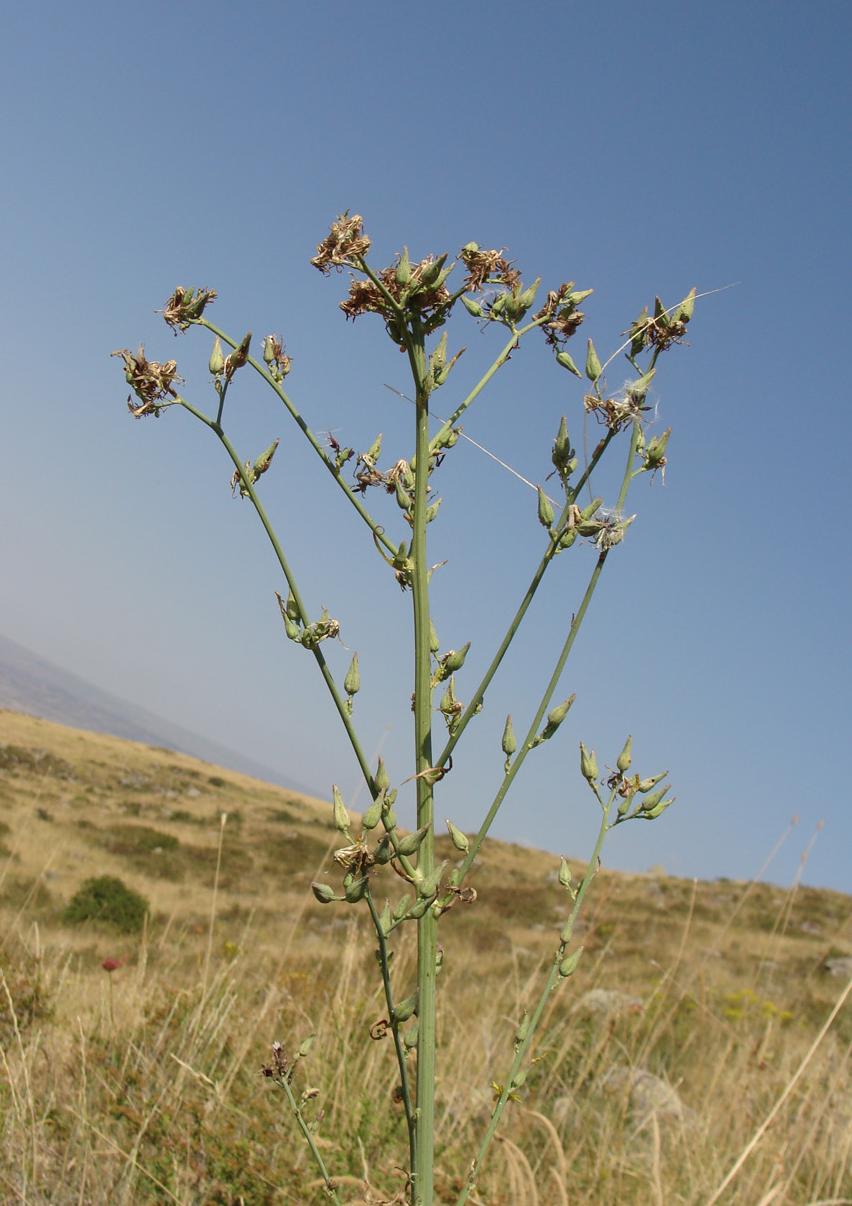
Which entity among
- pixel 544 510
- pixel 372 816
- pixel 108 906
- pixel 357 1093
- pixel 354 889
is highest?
pixel 544 510

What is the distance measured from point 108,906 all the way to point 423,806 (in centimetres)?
1833

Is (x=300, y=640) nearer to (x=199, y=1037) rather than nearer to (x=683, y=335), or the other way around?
(x=683, y=335)

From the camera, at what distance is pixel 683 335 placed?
1.69 metres

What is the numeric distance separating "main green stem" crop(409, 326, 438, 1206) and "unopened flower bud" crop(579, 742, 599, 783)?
359mm

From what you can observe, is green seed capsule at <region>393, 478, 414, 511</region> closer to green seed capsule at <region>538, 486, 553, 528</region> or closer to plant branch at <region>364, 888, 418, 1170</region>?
green seed capsule at <region>538, 486, 553, 528</region>

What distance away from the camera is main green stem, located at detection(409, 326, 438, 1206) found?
1464mm

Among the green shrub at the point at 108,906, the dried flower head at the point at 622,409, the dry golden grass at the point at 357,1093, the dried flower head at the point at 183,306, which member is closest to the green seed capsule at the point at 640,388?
the dried flower head at the point at 622,409

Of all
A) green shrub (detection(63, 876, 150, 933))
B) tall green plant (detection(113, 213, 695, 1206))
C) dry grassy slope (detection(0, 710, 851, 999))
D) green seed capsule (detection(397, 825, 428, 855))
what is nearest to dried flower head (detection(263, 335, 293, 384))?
tall green plant (detection(113, 213, 695, 1206))

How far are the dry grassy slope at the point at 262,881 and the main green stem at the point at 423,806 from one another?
34.1ft

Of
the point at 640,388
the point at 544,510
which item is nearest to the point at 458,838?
the point at 544,510

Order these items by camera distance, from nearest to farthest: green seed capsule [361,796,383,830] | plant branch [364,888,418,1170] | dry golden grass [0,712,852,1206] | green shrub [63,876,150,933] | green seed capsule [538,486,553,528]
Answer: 1. green seed capsule [361,796,383,830]
2. plant branch [364,888,418,1170]
3. green seed capsule [538,486,553,528]
4. dry golden grass [0,712,852,1206]
5. green shrub [63,876,150,933]

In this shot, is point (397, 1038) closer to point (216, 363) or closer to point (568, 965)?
point (568, 965)

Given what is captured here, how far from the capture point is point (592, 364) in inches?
67.2

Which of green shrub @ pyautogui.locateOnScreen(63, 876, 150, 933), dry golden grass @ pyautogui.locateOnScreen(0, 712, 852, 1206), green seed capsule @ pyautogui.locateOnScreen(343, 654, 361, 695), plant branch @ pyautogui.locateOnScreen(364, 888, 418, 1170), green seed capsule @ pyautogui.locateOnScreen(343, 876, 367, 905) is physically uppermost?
green seed capsule @ pyautogui.locateOnScreen(343, 654, 361, 695)
